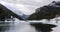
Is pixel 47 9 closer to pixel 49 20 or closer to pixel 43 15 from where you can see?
pixel 43 15

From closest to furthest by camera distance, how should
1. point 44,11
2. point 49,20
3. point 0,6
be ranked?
1. point 49,20
2. point 44,11
3. point 0,6

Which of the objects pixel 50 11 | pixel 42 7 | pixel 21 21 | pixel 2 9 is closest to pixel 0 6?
pixel 2 9

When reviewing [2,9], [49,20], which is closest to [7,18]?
[2,9]

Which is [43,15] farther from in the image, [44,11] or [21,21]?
[21,21]

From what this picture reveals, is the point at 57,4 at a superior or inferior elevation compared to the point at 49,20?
superior

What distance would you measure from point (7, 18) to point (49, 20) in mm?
7439

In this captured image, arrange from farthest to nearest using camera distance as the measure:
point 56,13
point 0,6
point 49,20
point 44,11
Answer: point 0,6, point 44,11, point 49,20, point 56,13

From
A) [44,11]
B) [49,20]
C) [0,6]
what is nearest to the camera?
[49,20]

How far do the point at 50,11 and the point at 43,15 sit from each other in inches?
58.4

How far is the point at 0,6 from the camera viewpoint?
33531 millimetres

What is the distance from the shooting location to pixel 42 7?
30.5 meters

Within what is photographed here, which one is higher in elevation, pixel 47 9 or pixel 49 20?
pixel 47 9

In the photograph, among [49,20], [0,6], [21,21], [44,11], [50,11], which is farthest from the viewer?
[21,21]

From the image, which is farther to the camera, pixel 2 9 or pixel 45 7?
pixel 2 9
